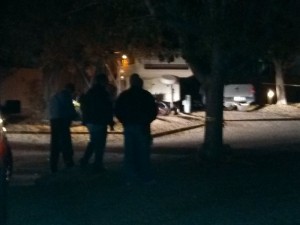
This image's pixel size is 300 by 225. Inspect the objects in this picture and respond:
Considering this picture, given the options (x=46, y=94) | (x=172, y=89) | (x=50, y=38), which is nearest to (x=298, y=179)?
(x=50, y=38)

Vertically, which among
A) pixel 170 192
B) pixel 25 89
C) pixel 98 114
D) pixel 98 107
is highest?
pixel 25 89

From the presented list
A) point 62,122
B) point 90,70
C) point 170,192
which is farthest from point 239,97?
point 170,192

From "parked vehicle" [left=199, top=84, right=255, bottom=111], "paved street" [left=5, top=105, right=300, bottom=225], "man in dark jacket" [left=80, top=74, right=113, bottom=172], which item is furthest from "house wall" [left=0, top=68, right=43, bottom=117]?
"man in dark jacket" [left=80, top=74, right=113, bottom=172]

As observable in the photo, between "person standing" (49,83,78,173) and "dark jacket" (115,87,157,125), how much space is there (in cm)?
222

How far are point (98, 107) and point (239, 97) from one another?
2650 centimetres

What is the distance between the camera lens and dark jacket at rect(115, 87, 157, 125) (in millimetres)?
15648

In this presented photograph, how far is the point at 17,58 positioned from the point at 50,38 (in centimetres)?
397

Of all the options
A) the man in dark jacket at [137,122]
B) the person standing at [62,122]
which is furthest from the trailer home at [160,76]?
the man in dark jacket at [137,122]

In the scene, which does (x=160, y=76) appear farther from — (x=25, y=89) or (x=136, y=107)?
(x=136, y=107)

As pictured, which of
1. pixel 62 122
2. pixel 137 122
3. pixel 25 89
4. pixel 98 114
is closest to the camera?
pixel 137 122

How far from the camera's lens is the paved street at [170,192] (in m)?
12.7

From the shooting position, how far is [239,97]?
43.0m

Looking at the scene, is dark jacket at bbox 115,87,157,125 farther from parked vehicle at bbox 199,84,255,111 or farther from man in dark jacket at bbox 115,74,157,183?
parked vehicle at bbox 199,84,255,111

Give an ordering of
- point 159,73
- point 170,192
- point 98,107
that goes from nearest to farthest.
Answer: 1. point 170,192
2. point 98,107
3. point 159,73
